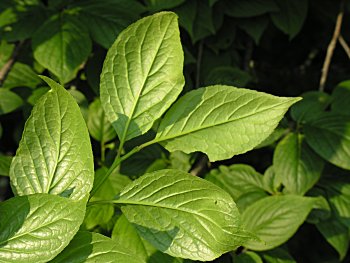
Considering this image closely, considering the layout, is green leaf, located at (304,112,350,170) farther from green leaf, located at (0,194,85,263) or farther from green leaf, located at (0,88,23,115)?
green leaf, located at (0,194,85,263)

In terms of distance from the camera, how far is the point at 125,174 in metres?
1.49

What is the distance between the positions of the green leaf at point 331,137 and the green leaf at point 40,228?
88 centimetres

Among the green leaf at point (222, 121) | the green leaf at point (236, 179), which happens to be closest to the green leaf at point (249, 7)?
the green leaf at point (236, 179)

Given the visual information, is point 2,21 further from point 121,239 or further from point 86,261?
point 86,261

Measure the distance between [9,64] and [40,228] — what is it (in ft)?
3.15

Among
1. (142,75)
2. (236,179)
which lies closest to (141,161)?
(236,179)

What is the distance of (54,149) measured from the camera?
780mm

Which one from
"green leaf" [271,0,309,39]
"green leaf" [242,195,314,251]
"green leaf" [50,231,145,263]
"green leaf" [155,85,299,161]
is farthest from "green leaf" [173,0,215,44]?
"green leaf" [50,231,145,263]

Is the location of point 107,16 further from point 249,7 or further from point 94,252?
point 94,252

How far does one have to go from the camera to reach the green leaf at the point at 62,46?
140 centimetres

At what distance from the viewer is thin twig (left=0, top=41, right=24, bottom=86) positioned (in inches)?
60.5

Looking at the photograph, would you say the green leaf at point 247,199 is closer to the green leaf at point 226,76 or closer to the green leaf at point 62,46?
the green leaf at point 226,76

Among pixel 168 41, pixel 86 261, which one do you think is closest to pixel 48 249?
pixel 86 261

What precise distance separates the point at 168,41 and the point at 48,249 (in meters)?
0.34
